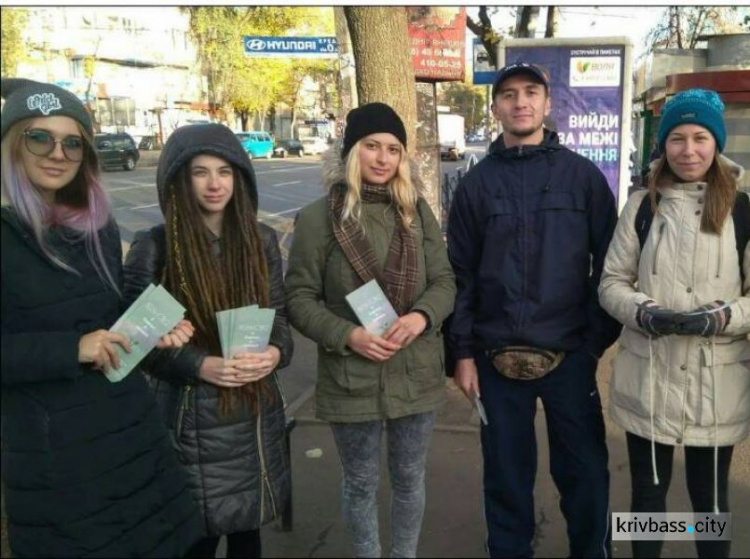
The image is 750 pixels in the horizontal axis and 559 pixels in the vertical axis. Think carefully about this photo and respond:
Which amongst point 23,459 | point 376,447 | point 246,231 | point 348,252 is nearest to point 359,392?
point 376,447

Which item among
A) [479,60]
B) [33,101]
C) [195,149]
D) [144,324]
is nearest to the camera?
[33,101]

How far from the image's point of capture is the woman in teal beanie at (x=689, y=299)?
2.21m

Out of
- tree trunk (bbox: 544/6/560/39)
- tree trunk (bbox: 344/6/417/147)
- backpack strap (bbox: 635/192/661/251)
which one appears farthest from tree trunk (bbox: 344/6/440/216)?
tree trunk (bbox: 544/6/560/39)

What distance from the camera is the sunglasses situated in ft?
5.09

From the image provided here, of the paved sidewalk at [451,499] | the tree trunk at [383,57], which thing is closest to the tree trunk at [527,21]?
the tree trunk at [383,57]

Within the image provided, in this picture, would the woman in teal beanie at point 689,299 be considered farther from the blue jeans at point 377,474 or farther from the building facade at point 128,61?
the building facade at point 128,61

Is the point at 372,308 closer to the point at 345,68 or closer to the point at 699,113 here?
the point at 699,113

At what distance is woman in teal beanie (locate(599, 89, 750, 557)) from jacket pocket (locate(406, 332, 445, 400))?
66cm

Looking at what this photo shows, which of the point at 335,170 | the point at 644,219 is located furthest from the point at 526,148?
the point at 335,170

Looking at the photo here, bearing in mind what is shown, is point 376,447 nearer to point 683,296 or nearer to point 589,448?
point 589,448

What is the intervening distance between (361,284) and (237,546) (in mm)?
1069

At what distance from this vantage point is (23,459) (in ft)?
5.39

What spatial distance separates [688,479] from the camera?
2.45 metres

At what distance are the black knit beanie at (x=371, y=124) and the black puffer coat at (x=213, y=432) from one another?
19.8 inches
